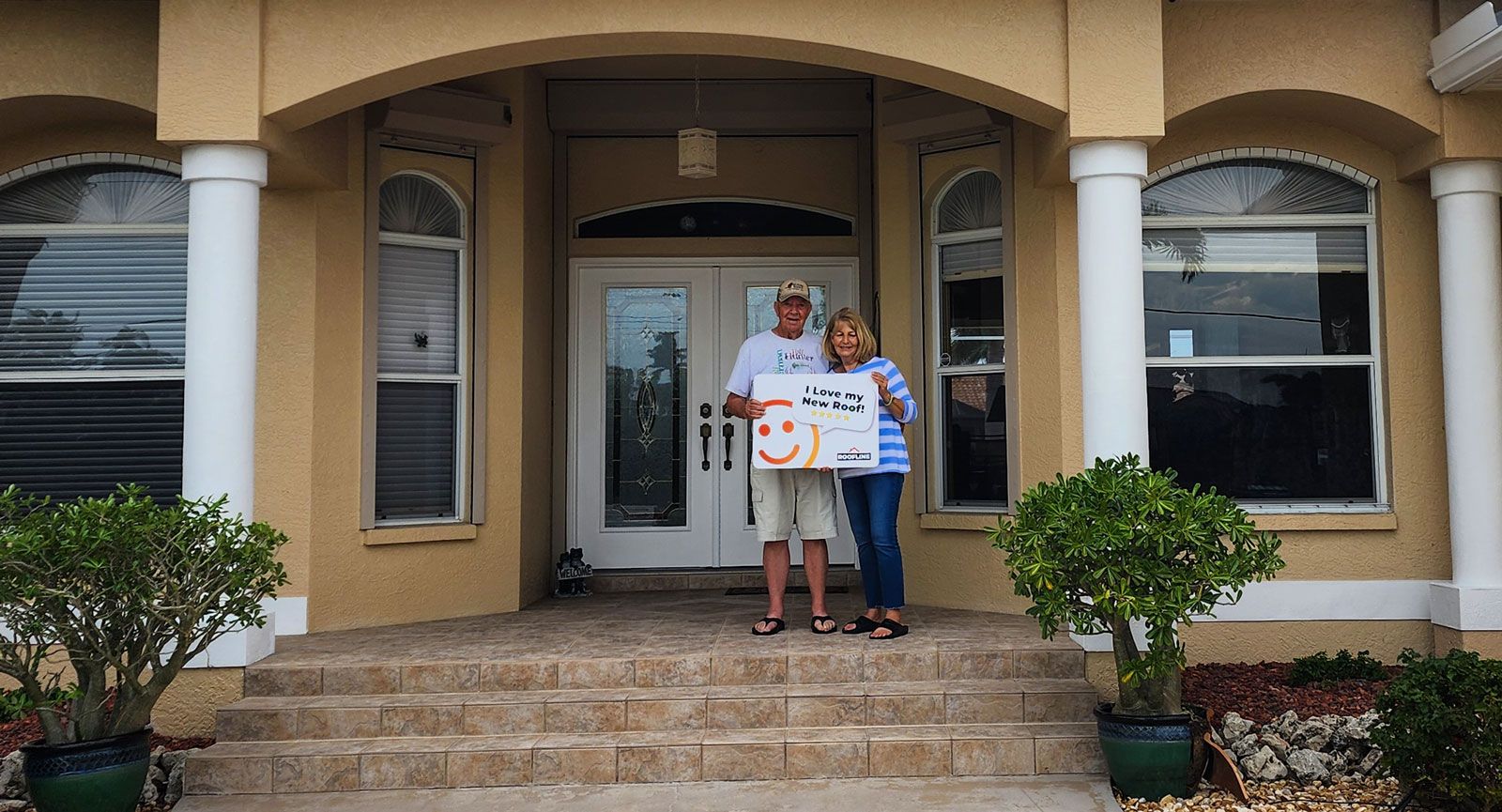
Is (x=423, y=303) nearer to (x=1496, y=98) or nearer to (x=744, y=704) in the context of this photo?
(x=744, y=704)

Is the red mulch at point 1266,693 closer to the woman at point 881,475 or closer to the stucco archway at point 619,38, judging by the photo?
the woman at point 881,475

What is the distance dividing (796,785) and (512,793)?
1131 mm

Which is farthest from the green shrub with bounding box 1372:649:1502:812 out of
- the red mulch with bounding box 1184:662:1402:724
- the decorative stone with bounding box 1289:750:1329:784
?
the red mulch with bounding box 1184:662:1402:724

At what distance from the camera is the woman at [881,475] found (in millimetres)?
5359

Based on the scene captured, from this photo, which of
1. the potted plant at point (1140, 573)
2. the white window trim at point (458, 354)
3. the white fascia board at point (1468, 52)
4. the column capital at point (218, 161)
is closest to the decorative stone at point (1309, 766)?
the potted plant at point (1140, 573)

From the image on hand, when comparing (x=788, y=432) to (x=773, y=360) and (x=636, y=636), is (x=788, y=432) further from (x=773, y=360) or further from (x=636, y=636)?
(x=636, y=636)

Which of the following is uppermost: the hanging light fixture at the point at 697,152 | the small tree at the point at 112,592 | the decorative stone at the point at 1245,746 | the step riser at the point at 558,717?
the hanging light fixture at the point at 697,152

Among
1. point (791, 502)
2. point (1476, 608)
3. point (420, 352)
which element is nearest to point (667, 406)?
point (420, 352)

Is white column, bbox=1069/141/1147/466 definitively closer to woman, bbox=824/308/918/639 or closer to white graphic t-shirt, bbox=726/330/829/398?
woman, bbox=824/308/918/639

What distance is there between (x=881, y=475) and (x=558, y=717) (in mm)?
1871

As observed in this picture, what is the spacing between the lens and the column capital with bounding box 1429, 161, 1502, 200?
555cm

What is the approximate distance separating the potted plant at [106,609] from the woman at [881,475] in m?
2.70

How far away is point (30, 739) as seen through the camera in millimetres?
4961

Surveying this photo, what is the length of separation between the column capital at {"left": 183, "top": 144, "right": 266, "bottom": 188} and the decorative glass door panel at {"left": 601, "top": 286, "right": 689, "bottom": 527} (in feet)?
9.57
